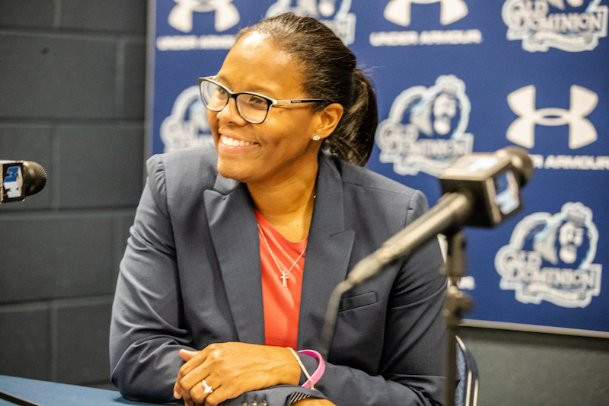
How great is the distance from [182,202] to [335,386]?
1.69 feet

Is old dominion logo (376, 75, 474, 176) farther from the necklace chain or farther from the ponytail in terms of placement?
the necklace chain

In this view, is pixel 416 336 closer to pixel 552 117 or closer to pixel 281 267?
pixel 281 267

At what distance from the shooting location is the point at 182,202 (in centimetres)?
191

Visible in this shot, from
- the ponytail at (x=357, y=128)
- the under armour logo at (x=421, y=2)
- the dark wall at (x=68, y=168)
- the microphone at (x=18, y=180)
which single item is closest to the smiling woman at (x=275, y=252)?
the ponytail at (x=357, y=128)

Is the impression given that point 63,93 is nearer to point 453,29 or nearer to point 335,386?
point 453,29

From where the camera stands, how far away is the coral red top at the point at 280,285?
1.89 meters

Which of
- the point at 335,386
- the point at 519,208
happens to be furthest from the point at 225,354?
the point at 519,208

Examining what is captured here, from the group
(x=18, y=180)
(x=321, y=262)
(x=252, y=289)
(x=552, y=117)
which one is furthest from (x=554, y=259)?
(x=18, y=180)

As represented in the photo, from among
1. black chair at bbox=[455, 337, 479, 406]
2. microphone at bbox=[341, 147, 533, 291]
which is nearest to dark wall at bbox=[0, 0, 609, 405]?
black chair at bbox=[455, 337, 479, 406]

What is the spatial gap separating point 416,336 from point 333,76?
59 centimetres

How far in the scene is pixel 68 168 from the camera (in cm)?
323

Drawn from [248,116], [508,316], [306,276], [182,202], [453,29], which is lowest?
[508,316]

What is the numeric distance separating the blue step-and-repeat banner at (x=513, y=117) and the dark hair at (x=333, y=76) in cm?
67

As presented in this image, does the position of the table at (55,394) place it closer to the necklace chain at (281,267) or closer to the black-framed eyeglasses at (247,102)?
the necklace chain at (281,267)
